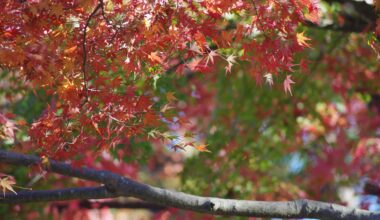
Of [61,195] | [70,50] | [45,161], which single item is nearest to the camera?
[70,50]

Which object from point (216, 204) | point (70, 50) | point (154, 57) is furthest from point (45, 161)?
point (216, 204)

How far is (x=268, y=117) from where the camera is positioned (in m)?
5.91

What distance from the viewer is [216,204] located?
9.73ft

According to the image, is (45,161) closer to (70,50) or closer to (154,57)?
(70,50)

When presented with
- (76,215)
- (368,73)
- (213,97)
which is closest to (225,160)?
(76,215)

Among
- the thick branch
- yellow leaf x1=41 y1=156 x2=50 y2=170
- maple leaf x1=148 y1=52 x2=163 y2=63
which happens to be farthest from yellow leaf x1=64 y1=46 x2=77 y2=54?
the thick branch

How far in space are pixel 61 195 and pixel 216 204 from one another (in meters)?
0.71

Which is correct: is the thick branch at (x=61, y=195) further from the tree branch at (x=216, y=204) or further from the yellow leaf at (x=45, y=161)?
the yellow leaf at (x=45, y=161)

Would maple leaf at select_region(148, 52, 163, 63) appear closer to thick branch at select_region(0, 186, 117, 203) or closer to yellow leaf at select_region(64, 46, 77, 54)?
yellow leaf at select_region(64, 46, 77, 54)

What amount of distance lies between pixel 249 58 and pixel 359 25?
172 cm

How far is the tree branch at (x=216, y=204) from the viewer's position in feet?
9.76

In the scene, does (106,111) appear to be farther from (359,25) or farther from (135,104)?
(359,25)

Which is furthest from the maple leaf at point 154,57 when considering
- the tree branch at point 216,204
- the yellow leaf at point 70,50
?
the tree branch at point 216,204

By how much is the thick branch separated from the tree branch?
23 mm
